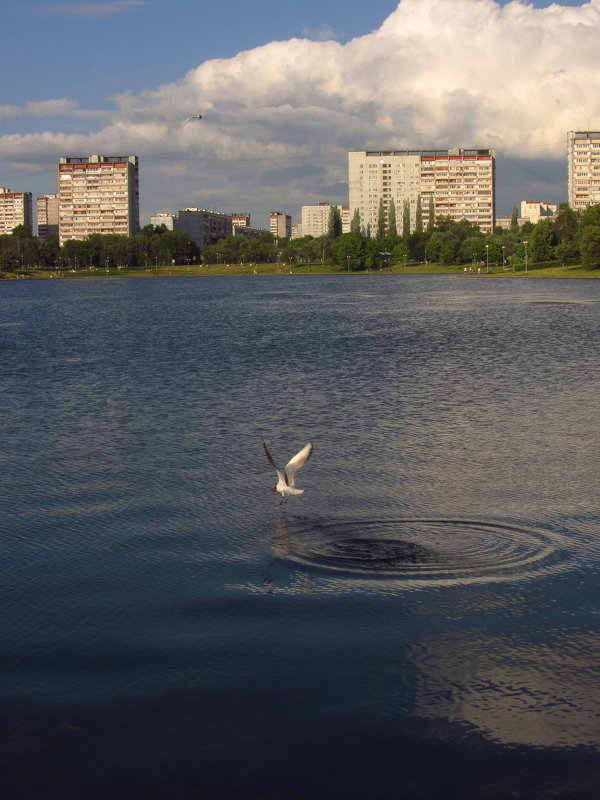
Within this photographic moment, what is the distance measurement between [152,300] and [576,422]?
100307 mm

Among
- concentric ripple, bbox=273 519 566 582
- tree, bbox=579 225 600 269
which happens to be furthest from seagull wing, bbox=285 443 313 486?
tree, bbox=579 225 600 269

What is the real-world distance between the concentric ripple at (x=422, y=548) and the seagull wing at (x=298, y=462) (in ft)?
3.04

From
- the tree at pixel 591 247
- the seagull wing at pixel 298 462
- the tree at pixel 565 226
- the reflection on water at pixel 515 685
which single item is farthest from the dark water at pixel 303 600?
the tree at pixel 565 226

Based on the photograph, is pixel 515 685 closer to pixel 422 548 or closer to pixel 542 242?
pixel 422 548

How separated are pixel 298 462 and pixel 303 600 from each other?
11.8ft

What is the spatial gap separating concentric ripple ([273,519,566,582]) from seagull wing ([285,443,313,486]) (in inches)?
36.4

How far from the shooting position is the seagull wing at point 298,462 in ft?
54.7

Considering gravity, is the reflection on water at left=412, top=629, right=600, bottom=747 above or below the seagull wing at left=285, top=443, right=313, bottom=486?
below

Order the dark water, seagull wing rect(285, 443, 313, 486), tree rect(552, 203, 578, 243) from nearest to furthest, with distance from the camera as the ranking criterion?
the dark water
seagull wing rect(285, 443, 313, 486)
tree rect(552, 203, 578, 243)

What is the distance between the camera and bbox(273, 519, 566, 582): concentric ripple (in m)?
15.1

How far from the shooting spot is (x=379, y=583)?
1448cm

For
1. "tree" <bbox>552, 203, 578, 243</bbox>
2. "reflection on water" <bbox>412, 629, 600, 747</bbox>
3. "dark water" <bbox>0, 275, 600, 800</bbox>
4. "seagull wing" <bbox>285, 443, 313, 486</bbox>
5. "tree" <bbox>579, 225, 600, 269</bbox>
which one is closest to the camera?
"dark water" <bbox>0, 275, 600, 800</bbox>

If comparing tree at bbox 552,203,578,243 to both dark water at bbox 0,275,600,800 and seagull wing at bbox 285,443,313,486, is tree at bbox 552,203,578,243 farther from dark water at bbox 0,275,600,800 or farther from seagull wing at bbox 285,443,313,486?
seagull wing at bbox 285,443,313,486

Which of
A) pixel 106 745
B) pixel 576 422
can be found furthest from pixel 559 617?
pixel 576 422
